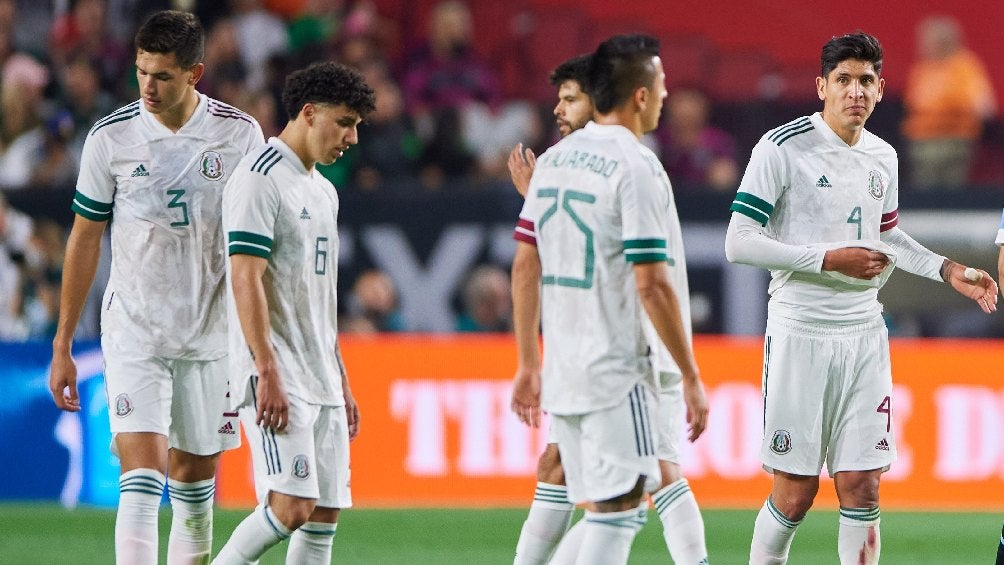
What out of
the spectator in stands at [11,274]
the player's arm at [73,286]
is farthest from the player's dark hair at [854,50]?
the spectator in stands at [11,274]

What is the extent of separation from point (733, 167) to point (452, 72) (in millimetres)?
2694

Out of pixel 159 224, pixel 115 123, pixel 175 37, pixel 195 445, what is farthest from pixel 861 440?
pixel 115 123

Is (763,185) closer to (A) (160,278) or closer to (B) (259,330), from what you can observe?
(B) (259,330)

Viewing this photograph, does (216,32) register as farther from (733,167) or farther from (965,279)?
(965,279)

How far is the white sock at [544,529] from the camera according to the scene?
6.02 m

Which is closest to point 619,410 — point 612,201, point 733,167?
point 612,201

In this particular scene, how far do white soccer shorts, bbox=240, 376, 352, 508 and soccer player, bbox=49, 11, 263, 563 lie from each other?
0.54 metres

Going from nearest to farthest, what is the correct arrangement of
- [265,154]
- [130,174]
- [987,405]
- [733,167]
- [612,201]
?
[612,201]
[265,154]
[130,174]
[987,405]
[733,167]

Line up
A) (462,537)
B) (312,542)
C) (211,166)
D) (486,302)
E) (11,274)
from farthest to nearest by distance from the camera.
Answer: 1. (486,302)
2. (11,274)
3. (462,537)
4. (211,166)
5. (312,542)

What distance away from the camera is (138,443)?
5.88 metres

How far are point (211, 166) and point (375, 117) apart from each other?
6.41m

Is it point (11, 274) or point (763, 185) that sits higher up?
point (763, 185)

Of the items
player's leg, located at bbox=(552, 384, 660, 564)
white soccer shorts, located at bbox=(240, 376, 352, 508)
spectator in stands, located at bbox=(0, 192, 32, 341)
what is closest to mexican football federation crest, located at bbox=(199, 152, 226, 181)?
white soccer shorts, located at bbox=(240, 376, 352, 508)

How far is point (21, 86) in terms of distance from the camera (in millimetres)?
13117
